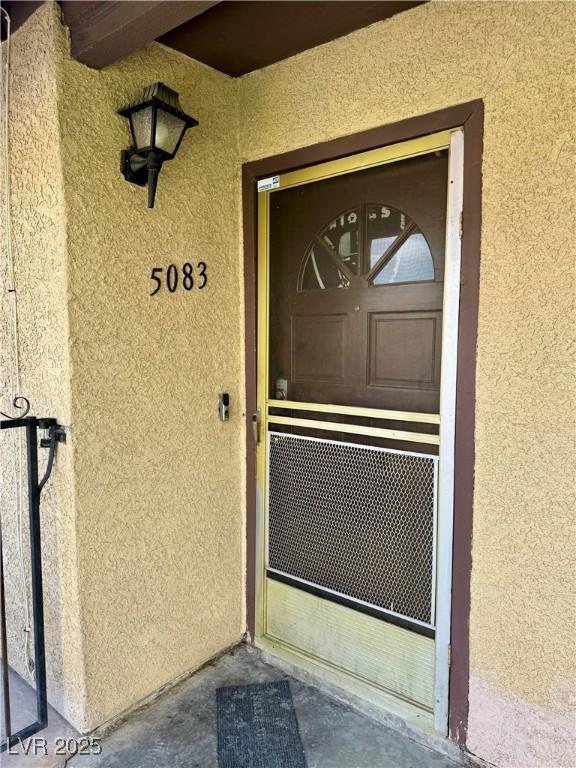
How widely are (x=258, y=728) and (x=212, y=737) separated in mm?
193

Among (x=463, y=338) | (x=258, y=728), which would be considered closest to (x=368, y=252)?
(x=463, y=338)

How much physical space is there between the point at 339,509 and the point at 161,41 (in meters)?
2.21

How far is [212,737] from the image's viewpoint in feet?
6.51

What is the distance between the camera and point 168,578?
7.43 ft

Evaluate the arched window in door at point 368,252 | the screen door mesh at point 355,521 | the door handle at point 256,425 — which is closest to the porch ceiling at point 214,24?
the arched window in door at point 368,252

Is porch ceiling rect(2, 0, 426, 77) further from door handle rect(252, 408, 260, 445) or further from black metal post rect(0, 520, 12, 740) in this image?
black metal post rect(0, 520, 12, 740)

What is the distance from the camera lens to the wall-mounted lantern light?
1.83 m

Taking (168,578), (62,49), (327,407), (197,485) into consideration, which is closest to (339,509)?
(327,407)

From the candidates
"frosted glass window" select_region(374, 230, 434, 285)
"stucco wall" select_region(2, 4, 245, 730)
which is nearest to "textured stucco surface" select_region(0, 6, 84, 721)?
"stucco wall" select_region(2, 4, 245, 730)

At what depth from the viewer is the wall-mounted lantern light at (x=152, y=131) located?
1.83 meters

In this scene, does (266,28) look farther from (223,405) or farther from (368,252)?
(223,405)

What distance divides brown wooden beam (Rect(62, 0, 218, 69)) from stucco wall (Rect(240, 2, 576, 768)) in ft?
2.82

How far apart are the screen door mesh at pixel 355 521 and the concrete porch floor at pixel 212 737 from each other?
49 cm

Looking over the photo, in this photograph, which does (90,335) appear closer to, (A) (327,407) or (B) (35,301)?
(B) (35,301)
